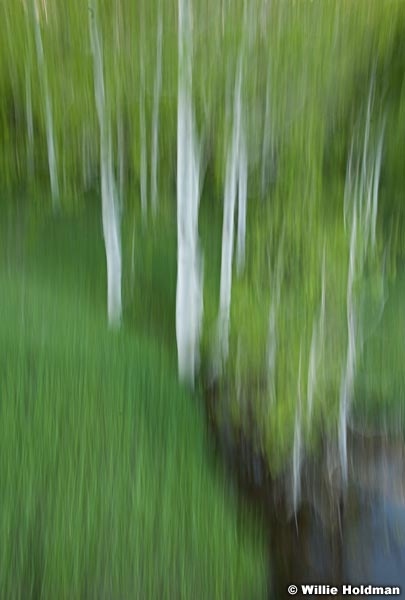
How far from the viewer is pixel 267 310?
2773mm

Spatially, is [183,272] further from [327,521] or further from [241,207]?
[327,521]

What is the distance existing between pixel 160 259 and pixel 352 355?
1.34 m

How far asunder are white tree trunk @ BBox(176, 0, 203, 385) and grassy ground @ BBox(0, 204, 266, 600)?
143 millimetres

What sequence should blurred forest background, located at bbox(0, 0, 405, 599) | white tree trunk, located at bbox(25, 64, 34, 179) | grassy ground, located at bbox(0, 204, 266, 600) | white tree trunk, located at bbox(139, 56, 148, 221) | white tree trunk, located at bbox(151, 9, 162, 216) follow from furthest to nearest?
white tree trunk, located at bbox(25, 64, 34, 179)
white tree trunk, located at bbox(139, 56, 148, 221)
white tree trunk, located at bbox(151, 9, 162, 216)
blurred forest background, located at bbox(0, 0, 405, 599)
grassy ground, located at bbox(0, 204, 266, 600)

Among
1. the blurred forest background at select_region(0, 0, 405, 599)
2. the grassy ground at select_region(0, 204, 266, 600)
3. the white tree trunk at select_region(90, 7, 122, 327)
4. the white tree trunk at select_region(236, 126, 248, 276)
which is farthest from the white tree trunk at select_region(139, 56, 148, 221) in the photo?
the grassy ground at select_region(0, 204, 266, 600)

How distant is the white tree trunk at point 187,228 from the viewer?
2.51m

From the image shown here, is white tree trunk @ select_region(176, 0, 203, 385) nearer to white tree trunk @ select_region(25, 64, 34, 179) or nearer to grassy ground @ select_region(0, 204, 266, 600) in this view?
grassy ground @ select_region(0, 204, 266, 600)

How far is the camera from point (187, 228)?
108 inches

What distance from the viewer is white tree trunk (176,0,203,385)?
2510 mm

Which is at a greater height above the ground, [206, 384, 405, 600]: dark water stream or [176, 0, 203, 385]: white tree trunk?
[176, 0, 203, 385]: white tree trunk

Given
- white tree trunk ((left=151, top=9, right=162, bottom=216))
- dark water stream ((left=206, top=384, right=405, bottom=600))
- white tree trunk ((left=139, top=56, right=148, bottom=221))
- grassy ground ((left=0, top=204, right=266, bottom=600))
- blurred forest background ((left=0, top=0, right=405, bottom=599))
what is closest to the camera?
grassy ground ((left=0, top=204, right=266, bottom=600))

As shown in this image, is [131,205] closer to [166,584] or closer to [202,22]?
[202,22]

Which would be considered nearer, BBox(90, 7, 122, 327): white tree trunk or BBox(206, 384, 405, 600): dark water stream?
BBox(206, 384, 405, 600): dark water stream

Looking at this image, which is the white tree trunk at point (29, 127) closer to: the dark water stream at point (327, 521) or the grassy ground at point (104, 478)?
the grassy ground at point (104, 478)
